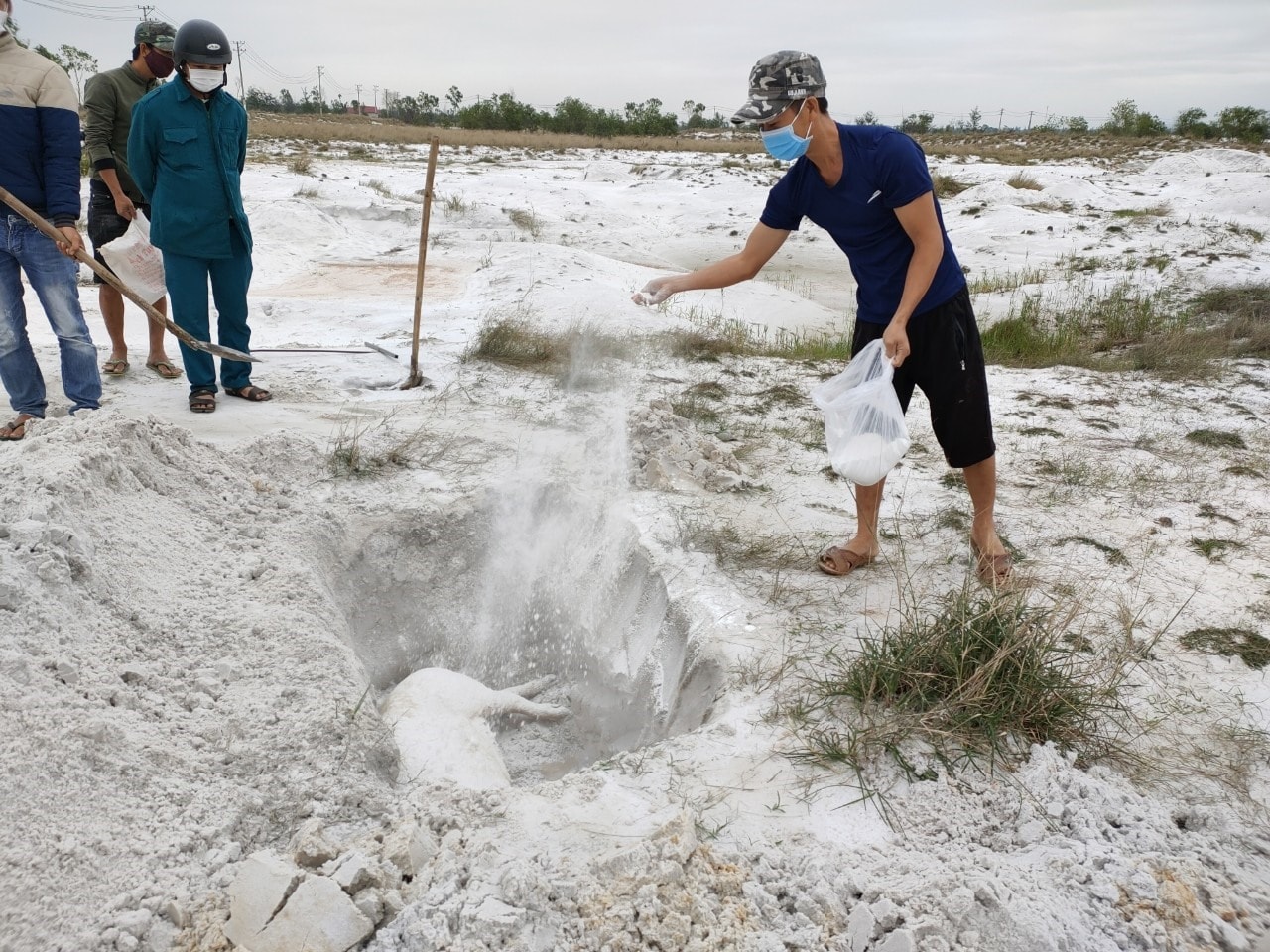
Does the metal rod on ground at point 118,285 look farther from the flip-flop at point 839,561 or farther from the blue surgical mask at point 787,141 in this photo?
the flip-flop at point 839,561

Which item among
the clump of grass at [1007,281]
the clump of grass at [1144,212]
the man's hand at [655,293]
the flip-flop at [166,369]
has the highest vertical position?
the clump of grass at [1144,212]

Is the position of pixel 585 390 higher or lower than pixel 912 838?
higher

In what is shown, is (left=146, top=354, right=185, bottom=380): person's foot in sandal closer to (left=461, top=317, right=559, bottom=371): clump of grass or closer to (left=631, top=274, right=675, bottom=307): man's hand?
(left=461, top=317, right=559, bottom=371): clump of grass

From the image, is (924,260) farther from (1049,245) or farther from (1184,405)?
(1049,245)

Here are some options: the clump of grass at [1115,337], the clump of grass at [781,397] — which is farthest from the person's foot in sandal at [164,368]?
the clump of grass at [1115,337]

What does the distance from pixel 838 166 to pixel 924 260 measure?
0.41 meters

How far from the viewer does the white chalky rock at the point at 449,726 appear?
8.05 ft

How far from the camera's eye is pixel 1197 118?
34344 millimetres

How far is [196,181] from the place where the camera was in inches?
169

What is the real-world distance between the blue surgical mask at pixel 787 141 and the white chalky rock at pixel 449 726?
6.66ft

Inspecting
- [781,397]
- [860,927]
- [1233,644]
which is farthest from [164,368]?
[1233,644]

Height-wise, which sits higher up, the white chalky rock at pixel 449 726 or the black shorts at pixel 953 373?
the black shorts at pixel 953 373

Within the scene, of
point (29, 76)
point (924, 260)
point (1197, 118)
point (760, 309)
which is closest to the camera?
point (924, 260)

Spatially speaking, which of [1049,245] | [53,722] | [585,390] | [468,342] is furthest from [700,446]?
[1049,245]
